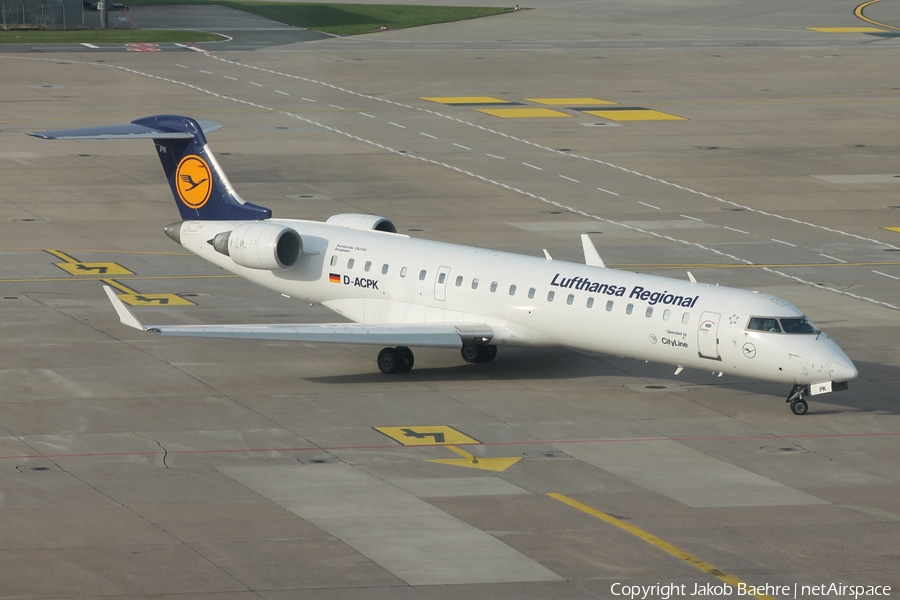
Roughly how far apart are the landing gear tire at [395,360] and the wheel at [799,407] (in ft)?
28.3

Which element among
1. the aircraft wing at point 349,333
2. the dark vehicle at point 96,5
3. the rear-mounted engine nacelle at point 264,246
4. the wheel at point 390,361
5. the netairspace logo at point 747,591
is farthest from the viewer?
the dark vehicle at point 96,5

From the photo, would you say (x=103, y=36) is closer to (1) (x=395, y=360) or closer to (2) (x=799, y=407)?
(1) (x=395, y=360)

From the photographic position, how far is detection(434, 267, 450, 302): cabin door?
110ft

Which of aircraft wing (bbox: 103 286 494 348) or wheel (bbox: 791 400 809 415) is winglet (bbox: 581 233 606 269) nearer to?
aircraft wing (bbox: 103 286 494 348)

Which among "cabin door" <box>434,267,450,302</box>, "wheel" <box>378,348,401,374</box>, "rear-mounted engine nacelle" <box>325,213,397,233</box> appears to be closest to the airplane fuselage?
"cabin door" <box>434,267,450,302</box>

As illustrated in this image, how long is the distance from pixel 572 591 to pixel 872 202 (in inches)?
1536

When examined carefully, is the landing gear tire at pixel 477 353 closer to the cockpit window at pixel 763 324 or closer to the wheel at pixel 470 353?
the wheel at pixel 470 353

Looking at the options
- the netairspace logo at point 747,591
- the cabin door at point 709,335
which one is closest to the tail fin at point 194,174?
the cabin door at point 709,335

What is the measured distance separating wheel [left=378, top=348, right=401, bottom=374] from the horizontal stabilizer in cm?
A: 888

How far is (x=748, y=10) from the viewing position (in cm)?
10956

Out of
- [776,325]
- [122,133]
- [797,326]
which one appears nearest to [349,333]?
[122,133]

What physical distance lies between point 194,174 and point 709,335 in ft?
49.3

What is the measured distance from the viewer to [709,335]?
2998cm

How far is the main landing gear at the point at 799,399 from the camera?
2997cm
